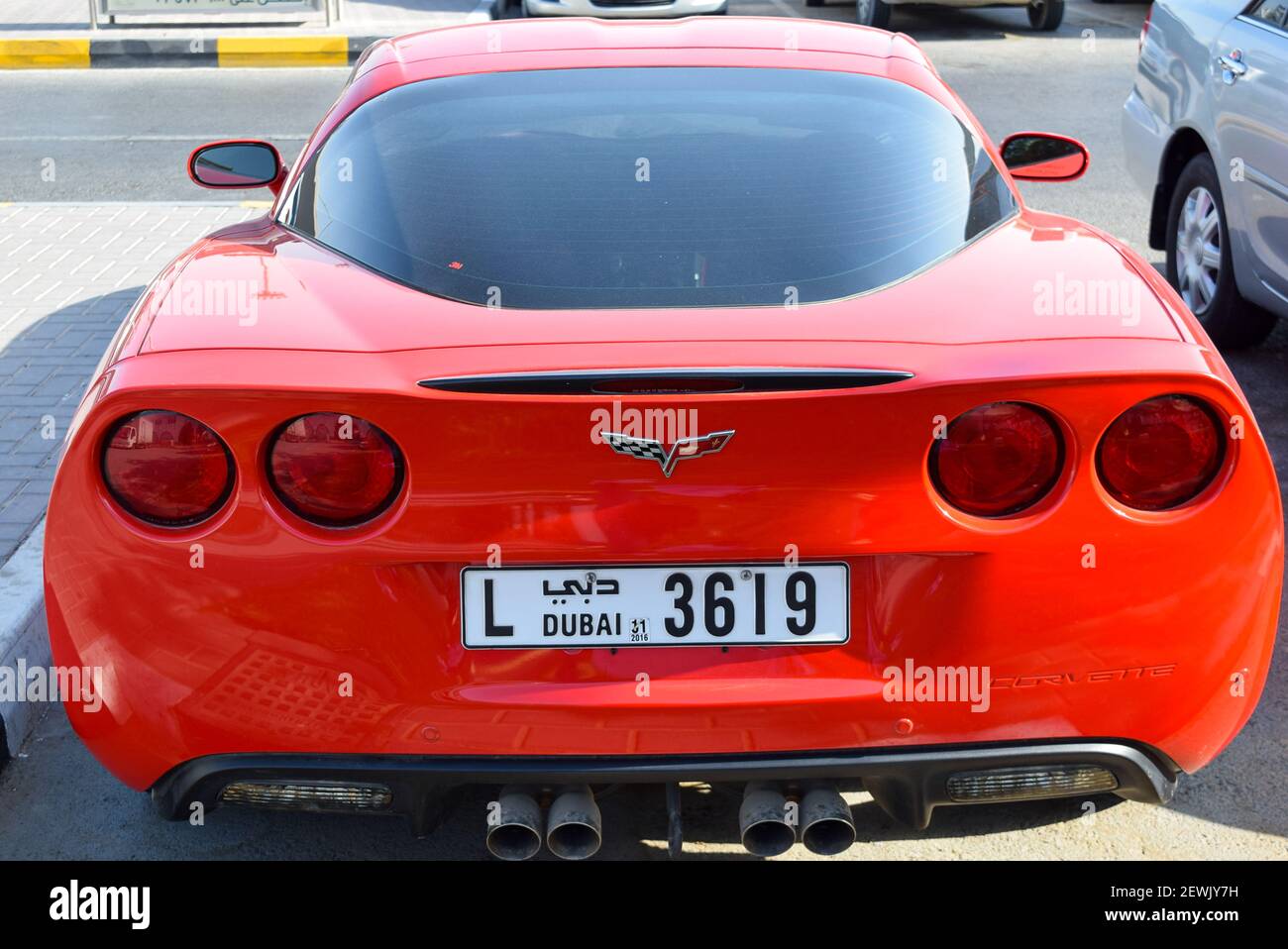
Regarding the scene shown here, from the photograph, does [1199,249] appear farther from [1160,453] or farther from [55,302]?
[55,302]

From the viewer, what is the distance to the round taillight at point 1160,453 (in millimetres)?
2496

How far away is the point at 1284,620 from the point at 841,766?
2.02 m

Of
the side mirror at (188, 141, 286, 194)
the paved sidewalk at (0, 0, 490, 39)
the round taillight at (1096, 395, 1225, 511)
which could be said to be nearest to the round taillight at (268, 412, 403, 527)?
the round taillight at (1096, 395, 1225, 511)

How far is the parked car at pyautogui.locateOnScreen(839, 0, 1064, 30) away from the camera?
51.0ft

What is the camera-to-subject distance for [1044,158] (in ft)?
13.9

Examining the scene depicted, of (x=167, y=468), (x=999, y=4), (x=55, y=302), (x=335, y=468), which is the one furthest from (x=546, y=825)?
(x=999, y=4)

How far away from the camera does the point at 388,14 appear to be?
15.5 metres

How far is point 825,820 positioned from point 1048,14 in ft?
48.4

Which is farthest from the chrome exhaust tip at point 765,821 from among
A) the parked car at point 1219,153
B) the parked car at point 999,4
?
the parked car at point 999,4

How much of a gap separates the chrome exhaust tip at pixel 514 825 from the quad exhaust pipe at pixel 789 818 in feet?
1.12

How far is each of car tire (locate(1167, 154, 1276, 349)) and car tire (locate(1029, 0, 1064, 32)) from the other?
10.3 metres

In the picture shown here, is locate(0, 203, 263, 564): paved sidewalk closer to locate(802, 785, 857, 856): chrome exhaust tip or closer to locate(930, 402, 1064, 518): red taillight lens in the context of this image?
locate(802, 785, 857, 856): chrome exhaust tip

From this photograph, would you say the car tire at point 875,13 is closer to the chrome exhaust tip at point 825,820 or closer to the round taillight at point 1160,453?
the round taillight at point 1160,453

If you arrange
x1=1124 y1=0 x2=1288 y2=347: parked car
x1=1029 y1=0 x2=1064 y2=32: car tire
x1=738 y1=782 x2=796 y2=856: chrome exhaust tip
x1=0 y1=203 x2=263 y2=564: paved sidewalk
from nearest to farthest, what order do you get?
x1=738 y1=782 x2=796 y2=856: chrome exhaust tip, x1=0 y1=203 x2=263 y2=564: paved sidewalk, x1=1124 y1=0 x2=1288 y2=347: parked car, x1=1029 y1=0 x2=1064 y2=32: car tire
